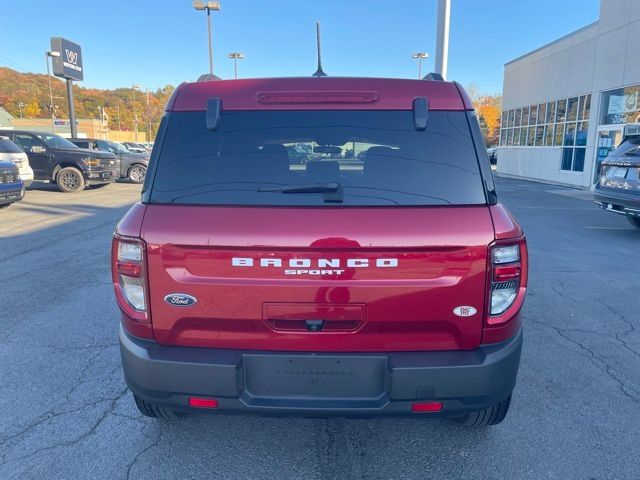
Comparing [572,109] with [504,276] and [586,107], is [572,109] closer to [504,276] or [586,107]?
[586,107]

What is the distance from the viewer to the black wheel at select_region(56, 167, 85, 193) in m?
15.1

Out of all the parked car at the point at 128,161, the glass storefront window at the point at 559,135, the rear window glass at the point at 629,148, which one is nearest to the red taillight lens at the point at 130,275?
the rear window glass at the point at 629,148

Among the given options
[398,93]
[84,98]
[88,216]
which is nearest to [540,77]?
[88,216]

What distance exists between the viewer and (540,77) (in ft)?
73.1

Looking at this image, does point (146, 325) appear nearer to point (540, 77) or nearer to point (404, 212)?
point (404, 212)

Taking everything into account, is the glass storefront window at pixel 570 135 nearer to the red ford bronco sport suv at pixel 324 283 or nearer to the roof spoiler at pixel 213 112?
the red ford bronco sport suv at pixel 324 283

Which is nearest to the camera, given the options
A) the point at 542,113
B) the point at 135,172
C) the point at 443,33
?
the point at 443,33

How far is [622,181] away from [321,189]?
8.38 metres

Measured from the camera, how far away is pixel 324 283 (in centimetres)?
204

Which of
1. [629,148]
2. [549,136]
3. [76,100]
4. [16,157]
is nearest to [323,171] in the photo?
[629,148]

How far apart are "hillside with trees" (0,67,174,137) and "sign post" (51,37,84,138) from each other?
2106 inches

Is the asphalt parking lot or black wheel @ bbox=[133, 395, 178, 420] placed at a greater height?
black wheel @ bbox=[133, 395, 178, 420]

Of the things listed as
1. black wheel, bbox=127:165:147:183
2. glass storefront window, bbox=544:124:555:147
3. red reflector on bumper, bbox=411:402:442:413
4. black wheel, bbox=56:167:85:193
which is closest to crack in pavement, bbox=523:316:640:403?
red reflector on bumper, bbox=411:402:442:413

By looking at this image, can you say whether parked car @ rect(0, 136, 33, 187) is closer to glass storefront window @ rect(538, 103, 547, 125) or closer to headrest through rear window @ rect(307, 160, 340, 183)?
headrest through rear window @ rect(307, 160, 340, 183)
